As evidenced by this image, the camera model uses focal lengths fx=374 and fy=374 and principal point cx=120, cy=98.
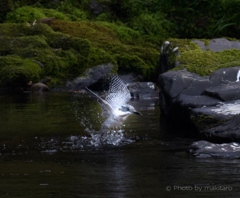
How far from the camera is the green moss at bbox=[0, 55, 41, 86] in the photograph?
13.4 meters

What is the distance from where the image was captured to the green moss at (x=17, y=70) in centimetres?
1342

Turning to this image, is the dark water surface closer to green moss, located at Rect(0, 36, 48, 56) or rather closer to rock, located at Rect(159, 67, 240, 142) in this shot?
rock, located at Rect(159, 67, 240, 142)

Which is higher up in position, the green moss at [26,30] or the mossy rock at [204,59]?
the green moss at [26,30]

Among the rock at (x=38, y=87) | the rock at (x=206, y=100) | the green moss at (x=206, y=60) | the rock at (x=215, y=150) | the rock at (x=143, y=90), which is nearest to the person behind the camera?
the rock at (x=215, y=150)

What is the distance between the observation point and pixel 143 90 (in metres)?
13.0

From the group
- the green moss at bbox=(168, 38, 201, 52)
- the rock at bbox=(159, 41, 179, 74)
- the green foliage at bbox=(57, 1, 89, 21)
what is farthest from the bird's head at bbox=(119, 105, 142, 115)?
the green foliage at bbox=(57, 1, 89, 21)

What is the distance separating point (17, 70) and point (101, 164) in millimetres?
9918

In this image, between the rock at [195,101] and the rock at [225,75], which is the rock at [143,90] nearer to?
the rock at [225,75]

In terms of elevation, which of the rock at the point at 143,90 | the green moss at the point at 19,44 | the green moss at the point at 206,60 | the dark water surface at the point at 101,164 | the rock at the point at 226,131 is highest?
the green moss at the point at 19,44

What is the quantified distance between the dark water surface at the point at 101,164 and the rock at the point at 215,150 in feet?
0.52

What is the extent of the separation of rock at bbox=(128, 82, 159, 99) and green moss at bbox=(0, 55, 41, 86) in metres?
3.68

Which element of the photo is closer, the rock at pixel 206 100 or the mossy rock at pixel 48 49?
the rock at pixel 206 100

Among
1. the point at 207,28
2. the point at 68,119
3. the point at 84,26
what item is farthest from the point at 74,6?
the point at 68,119

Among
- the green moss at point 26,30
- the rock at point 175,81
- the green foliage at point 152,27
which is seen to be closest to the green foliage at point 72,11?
the green foliage at point 152,27
